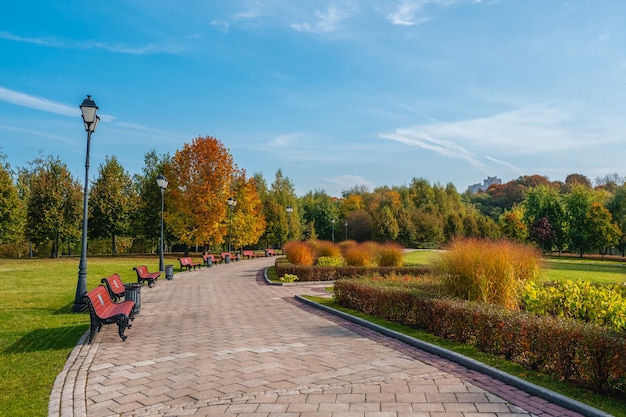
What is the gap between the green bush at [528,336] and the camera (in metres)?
4.35

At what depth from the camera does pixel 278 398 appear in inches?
172

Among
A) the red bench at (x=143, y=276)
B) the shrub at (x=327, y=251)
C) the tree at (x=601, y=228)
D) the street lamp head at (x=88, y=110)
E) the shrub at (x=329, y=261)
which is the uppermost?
the street lamp head at (x=88, y=110)

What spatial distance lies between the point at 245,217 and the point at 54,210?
50.0 ft

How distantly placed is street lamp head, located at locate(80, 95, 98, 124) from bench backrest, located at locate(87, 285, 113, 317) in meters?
4.16

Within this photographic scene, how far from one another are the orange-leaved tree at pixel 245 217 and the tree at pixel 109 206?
9421 millimetres

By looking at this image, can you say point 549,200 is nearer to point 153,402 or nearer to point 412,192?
point 412,192

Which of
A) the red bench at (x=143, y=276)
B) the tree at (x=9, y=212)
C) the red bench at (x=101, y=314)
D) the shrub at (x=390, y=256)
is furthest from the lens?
the tree at (x=9, y=212)

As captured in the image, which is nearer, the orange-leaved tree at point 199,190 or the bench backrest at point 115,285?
the bench backrest at point 115,285

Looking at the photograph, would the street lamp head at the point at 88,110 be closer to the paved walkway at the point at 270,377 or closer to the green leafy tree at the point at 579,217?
the paved walkway at the point at 270,377

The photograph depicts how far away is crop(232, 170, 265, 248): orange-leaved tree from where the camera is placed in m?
37.8

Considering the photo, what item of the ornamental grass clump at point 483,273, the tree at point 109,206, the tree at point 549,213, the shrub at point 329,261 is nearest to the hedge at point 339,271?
the shrub at point 329,261

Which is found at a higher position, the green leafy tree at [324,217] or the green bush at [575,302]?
the green leafy tree at [324,217]

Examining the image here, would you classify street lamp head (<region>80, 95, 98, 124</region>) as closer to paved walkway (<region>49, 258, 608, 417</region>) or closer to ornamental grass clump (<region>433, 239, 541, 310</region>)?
paved walkway (<region>49, 258, 608, 417</region>)

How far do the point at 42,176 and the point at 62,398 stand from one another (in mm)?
36336
